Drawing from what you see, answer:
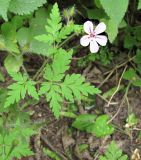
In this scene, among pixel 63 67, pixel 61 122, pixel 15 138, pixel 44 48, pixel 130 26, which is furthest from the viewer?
pixel 130 26

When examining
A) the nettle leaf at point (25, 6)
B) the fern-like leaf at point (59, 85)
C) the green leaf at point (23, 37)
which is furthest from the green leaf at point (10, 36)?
the fern-like leaf at point (59, 85)

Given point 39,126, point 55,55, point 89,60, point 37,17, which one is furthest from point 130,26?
point 55,55

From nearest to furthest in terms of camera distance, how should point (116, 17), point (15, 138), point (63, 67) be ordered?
point (63, 67), point (15, 138), point (116, 17)

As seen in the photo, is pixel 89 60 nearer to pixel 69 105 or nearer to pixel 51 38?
pixel 69 105

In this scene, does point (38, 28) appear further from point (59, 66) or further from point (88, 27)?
point (59, 66)

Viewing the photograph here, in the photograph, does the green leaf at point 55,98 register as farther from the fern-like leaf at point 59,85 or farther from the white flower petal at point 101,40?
the white flower petal at point 101,40

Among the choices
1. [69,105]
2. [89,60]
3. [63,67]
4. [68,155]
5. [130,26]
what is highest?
[63,67]

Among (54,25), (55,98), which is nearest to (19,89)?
(55,98)
